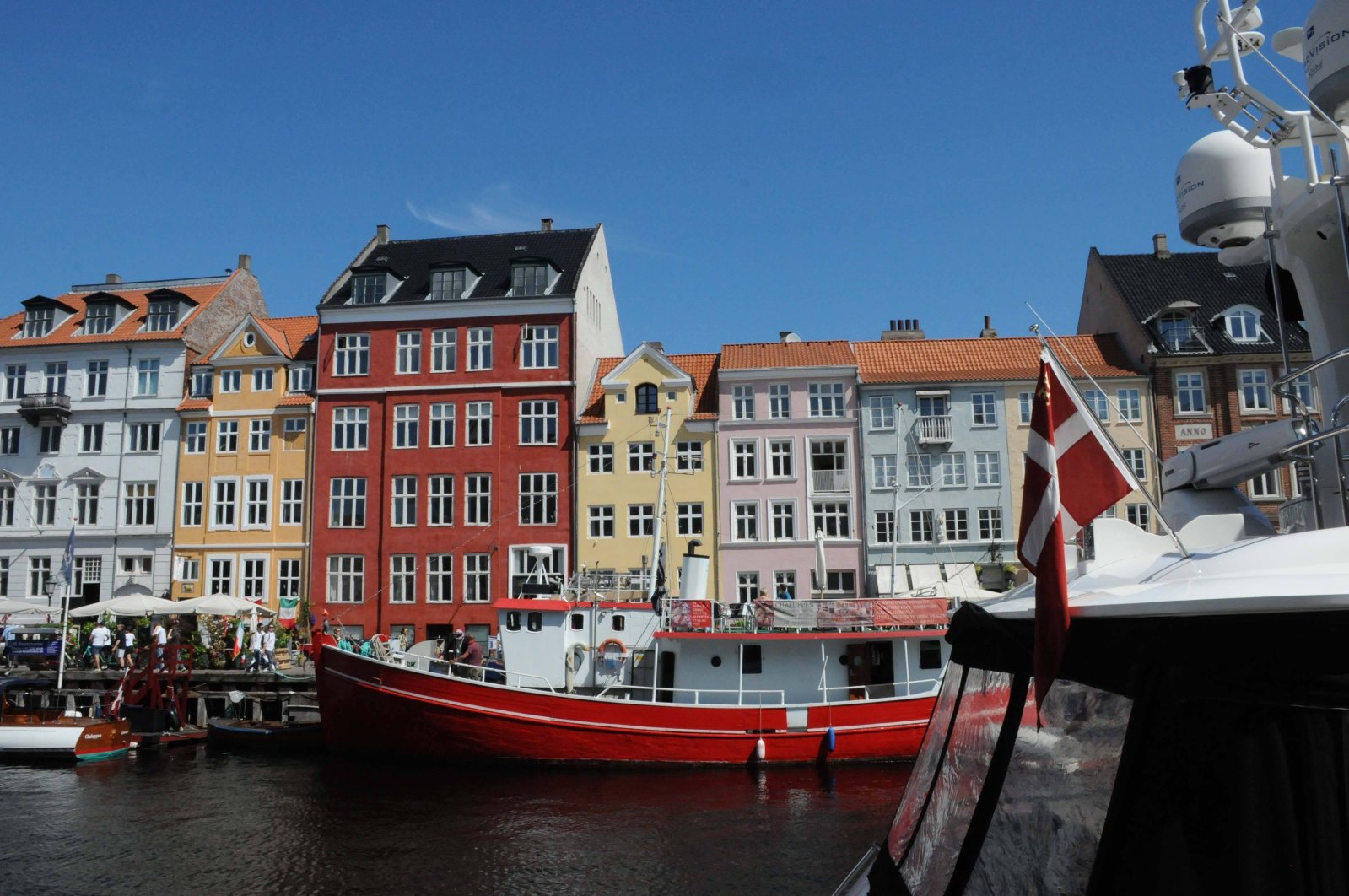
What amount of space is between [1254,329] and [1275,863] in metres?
42.9

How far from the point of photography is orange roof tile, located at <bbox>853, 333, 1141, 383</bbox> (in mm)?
40344

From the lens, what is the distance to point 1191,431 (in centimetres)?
3891

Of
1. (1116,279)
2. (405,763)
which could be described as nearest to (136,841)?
(405,763)

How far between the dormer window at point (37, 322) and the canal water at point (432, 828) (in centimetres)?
2849

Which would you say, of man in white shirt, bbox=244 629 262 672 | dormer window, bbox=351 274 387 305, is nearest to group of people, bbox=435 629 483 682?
man in white shirt, bbox=244 629 262 672

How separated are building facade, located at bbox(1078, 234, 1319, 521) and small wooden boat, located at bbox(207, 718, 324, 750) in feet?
101

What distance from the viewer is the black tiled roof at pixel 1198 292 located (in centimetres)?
3947

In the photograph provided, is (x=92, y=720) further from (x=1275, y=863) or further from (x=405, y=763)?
(x=1275, y=863)

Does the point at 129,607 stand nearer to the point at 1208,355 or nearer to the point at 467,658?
the point at 467,658

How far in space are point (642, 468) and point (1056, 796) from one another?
36.6 metres

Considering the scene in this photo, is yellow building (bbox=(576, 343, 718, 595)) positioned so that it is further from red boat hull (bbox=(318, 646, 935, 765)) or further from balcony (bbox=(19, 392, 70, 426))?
balcony (bbox=(19, 392, 70, 426))

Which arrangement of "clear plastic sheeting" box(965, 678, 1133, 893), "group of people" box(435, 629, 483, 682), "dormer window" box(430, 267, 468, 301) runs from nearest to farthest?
"clear plastic sheeting" box(965, 678, 1133, 893), "group of people" box(435, 629, 483, 682), "dormer window" box(430, 267, 468, 301)

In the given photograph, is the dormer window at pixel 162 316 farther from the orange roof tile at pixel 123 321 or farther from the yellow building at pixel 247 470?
the yellow building at pixel 247 470

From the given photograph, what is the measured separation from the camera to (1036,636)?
380cm
